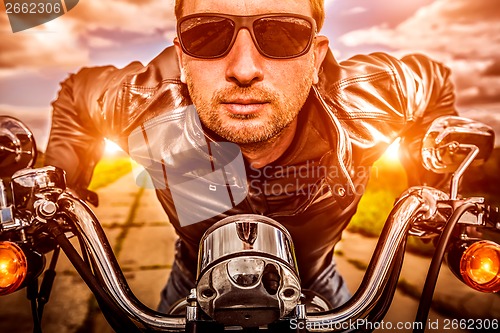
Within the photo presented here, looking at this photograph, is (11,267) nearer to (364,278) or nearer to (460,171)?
(364,278)

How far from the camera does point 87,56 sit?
115 centimetres

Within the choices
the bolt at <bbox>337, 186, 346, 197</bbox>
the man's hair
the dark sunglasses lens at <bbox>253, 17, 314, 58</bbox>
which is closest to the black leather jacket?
the bolt at <bbox>337, 186, 346, 197</bbox>

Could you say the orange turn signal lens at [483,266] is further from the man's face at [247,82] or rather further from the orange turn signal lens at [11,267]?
the orange turn signal lens at [11,267]

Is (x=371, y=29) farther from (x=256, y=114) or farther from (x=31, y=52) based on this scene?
(x=31, y=52)

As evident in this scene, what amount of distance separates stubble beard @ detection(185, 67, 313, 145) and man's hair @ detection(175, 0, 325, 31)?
0.13 m

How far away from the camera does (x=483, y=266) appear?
0.85m

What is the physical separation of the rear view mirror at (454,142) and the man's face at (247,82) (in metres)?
0.35

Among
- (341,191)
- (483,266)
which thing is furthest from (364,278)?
(341,191)

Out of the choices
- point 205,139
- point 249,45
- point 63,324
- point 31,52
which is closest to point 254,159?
point 205,139

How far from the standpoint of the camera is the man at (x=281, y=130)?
119 centimetres

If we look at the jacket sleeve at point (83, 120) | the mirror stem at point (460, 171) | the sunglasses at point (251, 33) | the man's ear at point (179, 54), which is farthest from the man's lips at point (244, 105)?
the mirror stem at point (460, 171)

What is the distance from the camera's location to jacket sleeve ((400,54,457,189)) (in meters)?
1.22

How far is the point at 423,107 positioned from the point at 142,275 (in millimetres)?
1060

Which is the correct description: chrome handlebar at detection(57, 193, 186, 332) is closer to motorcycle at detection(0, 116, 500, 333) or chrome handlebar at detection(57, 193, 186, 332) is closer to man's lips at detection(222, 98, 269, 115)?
motorcycle at detection(0, 116, 500, 333)
